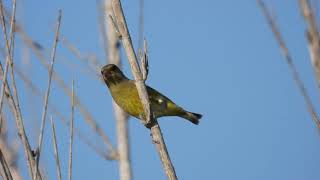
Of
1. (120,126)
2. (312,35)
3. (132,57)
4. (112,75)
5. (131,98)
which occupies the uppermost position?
(112,75)

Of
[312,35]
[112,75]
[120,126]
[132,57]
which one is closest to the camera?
[312,35]

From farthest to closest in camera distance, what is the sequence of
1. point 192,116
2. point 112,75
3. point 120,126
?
1. point 192,116
2. point 112,75
3. point 120,126

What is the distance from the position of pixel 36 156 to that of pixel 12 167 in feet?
3.73

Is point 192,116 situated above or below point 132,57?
above

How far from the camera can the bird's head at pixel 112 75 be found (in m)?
5.10

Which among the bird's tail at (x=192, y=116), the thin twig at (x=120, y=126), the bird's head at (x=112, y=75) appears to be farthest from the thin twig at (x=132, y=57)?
the bird's tail at (x=192, y=116)

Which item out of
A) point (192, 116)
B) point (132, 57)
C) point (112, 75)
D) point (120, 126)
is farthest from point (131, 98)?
point (132, 57)

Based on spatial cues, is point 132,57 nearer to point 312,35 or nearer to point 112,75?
point 312,35

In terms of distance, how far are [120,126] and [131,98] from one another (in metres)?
0.27

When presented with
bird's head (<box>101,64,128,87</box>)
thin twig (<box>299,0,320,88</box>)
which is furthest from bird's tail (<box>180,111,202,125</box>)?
thin twig (<box>299,0,320,88</box>)

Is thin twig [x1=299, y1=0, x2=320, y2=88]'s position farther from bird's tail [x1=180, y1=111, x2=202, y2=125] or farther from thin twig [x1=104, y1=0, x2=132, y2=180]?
bird's tail [x1=180, y1=111, x2=202, y2=125]

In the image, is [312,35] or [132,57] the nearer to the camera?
[312,35]

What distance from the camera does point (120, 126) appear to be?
187 inches

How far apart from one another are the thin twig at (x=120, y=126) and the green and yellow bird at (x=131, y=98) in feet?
0.27
